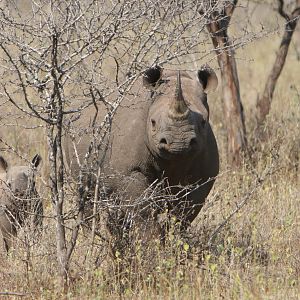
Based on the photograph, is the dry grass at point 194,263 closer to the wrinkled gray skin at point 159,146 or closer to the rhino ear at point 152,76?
the wrinkled gray skin at point 159,146

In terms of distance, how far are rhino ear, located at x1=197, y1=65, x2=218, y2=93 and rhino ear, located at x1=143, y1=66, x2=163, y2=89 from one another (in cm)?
38

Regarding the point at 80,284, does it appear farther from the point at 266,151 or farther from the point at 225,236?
the point at 266,151

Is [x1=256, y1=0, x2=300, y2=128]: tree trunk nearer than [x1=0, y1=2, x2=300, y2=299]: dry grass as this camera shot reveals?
No

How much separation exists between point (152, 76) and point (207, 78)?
50 centimetres

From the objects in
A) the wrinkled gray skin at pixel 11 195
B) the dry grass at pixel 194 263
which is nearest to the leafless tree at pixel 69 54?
the dry grass at pixel 194 263

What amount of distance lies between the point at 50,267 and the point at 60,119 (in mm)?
1086

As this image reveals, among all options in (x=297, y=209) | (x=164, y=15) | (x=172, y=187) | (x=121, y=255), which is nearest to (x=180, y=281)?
(x=121, y=255)

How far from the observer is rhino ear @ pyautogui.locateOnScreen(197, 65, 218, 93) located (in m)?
7.41

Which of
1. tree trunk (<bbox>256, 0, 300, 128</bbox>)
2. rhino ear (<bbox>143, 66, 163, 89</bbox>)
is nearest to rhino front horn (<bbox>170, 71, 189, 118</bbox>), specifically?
rhino ear (<bbox>143, 66, 163, 89</bbox>)

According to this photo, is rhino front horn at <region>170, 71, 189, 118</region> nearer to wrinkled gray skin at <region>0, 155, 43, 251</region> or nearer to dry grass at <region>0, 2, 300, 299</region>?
dry grass at <region>0, 2, 300, 299</region>

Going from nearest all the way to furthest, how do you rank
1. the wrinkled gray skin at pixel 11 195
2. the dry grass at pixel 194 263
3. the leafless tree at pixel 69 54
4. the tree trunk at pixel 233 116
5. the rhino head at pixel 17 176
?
the leafless tree at pixel 69 54, the dry grass at pixel 194 263, the wrinkled gray skin at pixel 11 195, the rhino head at pixel 17 176, the tree trunk at pixel 233 116

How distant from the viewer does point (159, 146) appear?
→ 22.8 ft

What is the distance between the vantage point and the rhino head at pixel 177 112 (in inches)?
263

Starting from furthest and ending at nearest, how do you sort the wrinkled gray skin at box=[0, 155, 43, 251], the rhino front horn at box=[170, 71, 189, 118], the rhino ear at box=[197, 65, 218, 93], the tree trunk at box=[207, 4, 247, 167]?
the tree trunk at box=[207, 4, 247, 167]
the wrinkled gray skin at box=[0, 155, 43, 251]
the rhino ear at box=[197, 65, 218, 93]
the rhino front horn at box=[170, 71, 189, 118]
